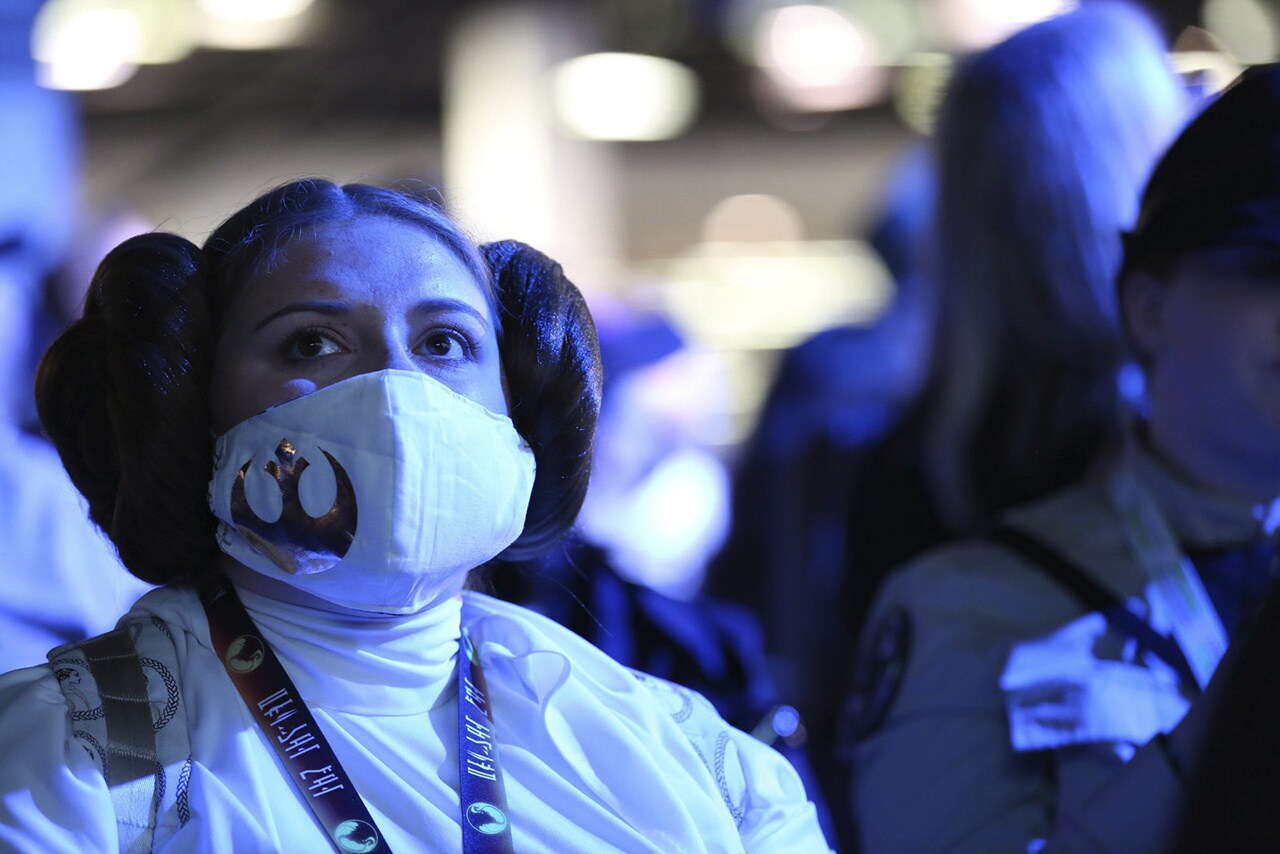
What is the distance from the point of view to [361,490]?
1.23 m

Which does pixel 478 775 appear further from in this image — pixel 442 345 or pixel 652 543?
pixel 652 543

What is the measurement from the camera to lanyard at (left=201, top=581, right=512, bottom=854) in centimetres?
122

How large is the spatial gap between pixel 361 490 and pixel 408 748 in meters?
0.28

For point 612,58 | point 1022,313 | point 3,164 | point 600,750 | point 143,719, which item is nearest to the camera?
point 143,719

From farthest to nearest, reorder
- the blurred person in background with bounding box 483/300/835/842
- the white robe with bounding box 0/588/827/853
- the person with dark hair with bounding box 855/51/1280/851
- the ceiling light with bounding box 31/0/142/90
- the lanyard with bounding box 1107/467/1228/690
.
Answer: the ceiling light with bounding box 31/0/142/90 < the blurred person in background with bounding box 483/300/835/842 < the lanyard with bounding box 1107/467/1228/690 < the person with dark hair with bounding box 855/51/1280/851 < the white robe with bounding box 0/588/827/853

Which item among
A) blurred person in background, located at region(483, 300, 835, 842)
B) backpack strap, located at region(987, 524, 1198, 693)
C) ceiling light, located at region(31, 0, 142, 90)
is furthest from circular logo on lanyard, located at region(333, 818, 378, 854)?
ceiling light, located at region(31, 0, 142, 90)

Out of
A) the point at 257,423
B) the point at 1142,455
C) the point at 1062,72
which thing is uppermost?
the point at 1062,72

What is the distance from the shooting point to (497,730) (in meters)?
1.40

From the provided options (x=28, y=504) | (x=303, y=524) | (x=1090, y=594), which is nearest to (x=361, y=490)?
(x=303, y=524)

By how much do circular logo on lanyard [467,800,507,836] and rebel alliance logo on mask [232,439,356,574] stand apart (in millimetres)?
279

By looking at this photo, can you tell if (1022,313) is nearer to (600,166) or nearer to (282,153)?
(600,166)

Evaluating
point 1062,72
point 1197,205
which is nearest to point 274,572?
point 1197,205

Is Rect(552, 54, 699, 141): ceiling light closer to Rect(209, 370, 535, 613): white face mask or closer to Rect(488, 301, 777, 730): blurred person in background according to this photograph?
Rect(488, 301, 777, 730): blurred person in background

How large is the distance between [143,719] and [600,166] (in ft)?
22.8
